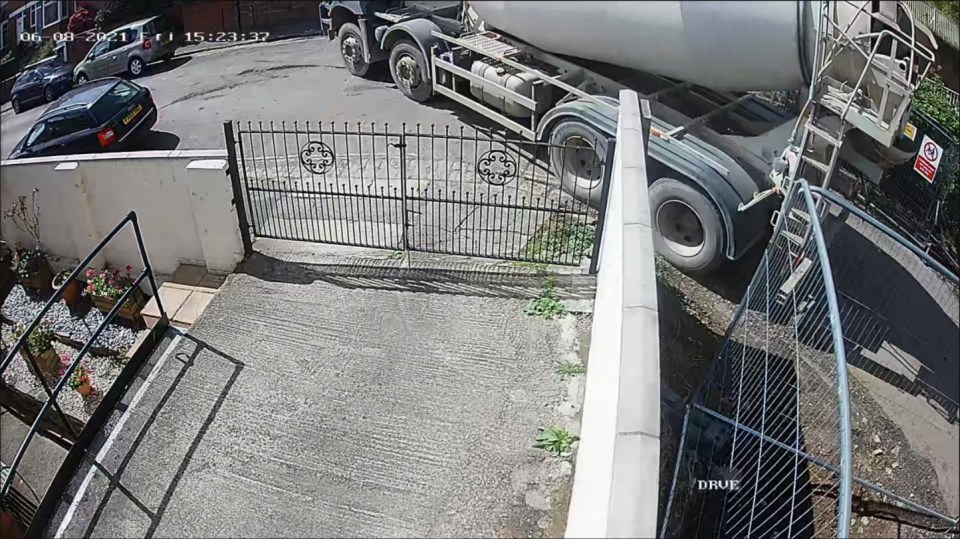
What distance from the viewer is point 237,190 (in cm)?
510

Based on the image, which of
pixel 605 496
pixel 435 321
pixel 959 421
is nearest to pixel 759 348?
pixel 959 421

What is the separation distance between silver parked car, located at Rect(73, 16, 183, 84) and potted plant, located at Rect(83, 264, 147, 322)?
1770 millimetres

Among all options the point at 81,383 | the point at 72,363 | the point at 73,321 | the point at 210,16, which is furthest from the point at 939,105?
the point at 73,321

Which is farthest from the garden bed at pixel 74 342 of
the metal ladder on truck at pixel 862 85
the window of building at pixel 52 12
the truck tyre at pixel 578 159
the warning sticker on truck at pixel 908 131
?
the warning sticker on truck at pixel 908 131

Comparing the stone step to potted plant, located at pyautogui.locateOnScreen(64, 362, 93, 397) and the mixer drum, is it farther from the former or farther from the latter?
the mixer drum

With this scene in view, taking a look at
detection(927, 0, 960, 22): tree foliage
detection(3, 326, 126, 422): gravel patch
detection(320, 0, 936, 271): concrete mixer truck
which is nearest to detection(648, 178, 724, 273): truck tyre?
detection(320, 0, 936, 271): concrete mixer truck

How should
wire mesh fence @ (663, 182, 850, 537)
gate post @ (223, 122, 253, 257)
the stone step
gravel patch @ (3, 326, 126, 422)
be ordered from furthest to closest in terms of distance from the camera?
gravel patch @ (3, 326, 126, 422)
the stone step
gate post @ (223, 122, 253, 257)
wire mesh fence @ (663, 182, 850, 537)

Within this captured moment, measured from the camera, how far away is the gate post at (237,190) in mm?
4852

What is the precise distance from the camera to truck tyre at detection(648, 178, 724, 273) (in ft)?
18.0

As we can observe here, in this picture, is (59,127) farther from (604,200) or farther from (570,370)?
(570,370)

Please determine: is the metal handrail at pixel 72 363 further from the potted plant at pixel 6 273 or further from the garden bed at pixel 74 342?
the potted plant at pixel 6 273

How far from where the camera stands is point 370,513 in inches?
138

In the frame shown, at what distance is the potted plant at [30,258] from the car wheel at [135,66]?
1.79 metres

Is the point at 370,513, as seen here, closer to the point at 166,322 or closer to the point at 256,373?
the point at 256,373
